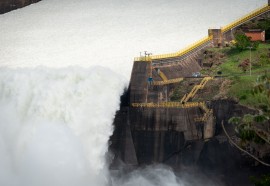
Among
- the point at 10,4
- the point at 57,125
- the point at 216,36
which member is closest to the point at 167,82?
the point at 57,125

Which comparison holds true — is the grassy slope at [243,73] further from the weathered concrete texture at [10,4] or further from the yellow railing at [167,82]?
the weathered concrete texture at [10,4]

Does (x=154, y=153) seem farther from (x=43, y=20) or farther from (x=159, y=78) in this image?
(x=43, y=20)

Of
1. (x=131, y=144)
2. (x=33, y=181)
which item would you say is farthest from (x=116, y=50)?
(x=33, y=181)

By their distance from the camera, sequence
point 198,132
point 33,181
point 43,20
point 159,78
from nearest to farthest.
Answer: point 33,181
point 198,132
point 159,78
point 43,20

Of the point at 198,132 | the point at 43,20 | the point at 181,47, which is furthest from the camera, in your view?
the point at 43,20

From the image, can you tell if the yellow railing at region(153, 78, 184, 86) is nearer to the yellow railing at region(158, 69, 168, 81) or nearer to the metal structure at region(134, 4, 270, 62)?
the yellow railing at region(158, 69, 168, 81)

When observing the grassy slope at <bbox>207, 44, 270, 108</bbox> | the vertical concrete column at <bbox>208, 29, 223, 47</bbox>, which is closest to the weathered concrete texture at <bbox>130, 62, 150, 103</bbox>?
the grassy slope at <bbox>207, 44, 270, 108</bbox>

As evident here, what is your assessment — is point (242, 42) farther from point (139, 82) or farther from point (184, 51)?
point (139, 82)
